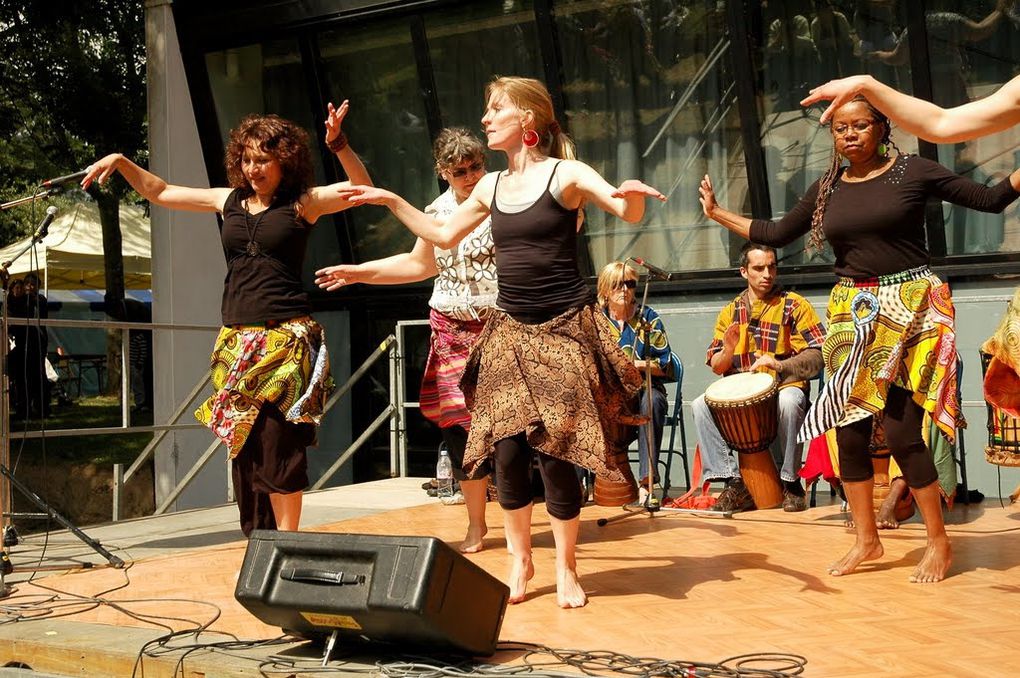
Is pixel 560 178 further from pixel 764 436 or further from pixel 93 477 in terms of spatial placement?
pixel 93 477

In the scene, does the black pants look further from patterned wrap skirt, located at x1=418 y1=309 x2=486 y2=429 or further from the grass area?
the grass area

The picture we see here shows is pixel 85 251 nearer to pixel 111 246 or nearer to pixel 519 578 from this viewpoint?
pixel 111 246

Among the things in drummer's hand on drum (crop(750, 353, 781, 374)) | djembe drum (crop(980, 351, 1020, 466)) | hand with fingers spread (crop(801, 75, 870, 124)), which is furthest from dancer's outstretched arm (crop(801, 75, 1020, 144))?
drummer's hand on drum (crop(750, 353, 781, 374))

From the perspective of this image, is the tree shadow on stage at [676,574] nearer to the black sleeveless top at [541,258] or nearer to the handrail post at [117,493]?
the black sleeveless top at [541,258]

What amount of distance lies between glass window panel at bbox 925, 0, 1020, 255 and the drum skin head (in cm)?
223

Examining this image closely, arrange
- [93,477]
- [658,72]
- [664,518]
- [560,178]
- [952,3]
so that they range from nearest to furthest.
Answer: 1. [560,178]
2. [664,518]
3. [952,3]
4. [658,72]
5. [93,477]

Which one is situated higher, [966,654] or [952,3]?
[952,3]

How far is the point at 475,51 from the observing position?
34.7 ft

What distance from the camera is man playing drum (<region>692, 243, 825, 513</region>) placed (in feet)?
24.7

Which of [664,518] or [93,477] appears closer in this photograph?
[664,518]

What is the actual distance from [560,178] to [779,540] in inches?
103

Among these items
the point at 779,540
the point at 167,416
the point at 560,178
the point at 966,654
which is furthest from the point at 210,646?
the point at 167,416

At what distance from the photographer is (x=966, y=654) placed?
151 inches

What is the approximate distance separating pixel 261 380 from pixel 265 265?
0.50 m
